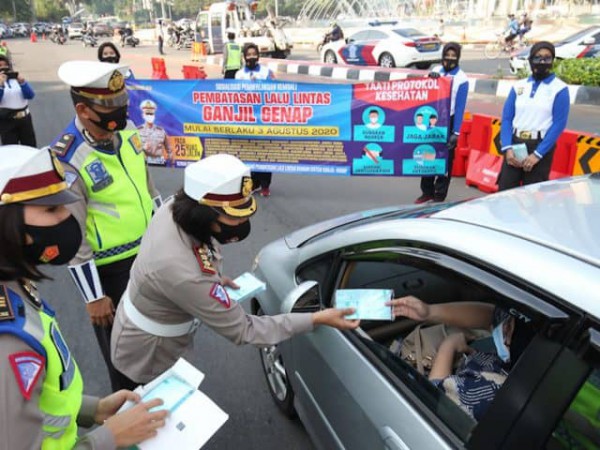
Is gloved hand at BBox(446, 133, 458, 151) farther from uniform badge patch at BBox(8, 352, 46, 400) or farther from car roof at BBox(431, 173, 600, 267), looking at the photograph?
uniform badge patch at BBox(8, 352, 46, 400)

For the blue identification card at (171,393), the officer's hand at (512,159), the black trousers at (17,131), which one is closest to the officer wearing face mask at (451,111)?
the officer's hand at (512,159)

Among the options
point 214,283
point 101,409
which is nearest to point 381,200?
point 214,283

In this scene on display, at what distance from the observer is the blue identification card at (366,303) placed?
6.49ft

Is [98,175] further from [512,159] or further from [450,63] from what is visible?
[450,63]

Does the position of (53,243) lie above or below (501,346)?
above

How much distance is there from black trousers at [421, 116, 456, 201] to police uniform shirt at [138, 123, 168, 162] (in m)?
3.35

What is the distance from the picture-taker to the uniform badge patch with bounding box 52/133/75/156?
7.69 ft

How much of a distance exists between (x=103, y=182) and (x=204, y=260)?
2.69 ft

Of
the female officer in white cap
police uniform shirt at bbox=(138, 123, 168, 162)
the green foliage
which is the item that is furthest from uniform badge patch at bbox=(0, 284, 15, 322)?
the green foliage

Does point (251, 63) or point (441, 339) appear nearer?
point (441, 339)

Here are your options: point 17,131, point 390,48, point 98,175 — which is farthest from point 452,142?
point 390,48

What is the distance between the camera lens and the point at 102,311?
252cm

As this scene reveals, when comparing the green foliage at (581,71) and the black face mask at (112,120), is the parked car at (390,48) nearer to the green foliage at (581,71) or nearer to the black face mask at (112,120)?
the green foliage at (581,71)

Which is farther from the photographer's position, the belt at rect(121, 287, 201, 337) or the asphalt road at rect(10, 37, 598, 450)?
the asphalt road at rect(10, 37, 598, 450)
